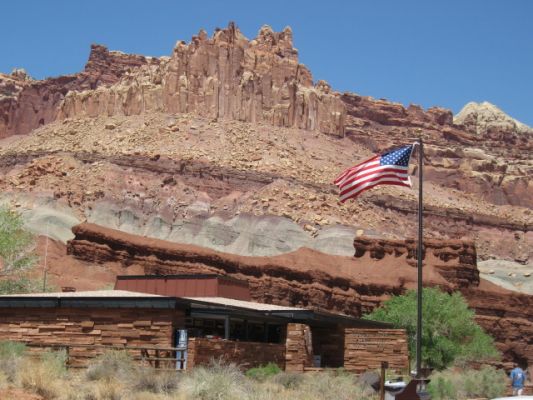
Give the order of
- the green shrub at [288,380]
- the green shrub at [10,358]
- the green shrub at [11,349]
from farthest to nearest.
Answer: the green shrub at [288,380]
the green shrub at [11,349]
the green shrub at [10,358]

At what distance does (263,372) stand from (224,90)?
9968 cm

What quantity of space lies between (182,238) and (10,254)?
47344 mm

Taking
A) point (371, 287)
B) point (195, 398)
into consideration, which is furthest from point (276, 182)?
point (195, 398)

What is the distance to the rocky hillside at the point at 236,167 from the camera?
101 meters

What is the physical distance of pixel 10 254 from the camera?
51.7 m

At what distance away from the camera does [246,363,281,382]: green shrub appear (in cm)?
2944

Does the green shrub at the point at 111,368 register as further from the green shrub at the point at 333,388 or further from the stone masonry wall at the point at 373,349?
the stone masonry wall at the point at 373,349

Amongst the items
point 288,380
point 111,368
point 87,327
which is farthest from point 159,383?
point 87,327

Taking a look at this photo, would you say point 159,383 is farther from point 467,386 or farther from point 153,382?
point 467,386

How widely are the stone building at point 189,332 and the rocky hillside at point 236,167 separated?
2164 inches

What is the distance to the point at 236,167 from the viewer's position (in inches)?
4449

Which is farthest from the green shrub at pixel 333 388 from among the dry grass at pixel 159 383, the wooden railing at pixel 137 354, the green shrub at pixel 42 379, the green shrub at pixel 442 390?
the green shrub at pixel 42 379

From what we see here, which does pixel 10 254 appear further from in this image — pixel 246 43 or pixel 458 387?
pixel 246 43

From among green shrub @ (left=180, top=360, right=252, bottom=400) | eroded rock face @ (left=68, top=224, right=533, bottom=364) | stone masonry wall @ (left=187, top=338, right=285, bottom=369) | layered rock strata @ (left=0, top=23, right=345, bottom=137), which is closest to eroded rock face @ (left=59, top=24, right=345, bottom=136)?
layered rock strata @ (left=0, top=23, right=345, bottom=137)
